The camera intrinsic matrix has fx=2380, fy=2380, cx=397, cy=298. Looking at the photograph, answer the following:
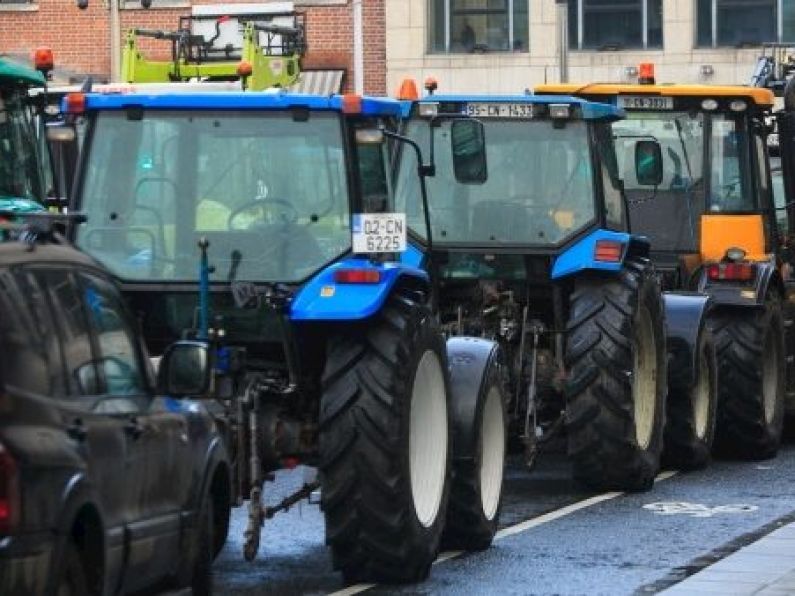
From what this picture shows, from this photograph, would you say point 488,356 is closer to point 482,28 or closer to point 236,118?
point 236,118

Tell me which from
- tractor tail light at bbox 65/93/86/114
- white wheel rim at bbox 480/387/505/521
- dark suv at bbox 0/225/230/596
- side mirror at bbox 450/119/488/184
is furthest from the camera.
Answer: side mirror at bbox 450/119/488/184

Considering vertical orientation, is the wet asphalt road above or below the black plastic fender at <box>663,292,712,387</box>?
below

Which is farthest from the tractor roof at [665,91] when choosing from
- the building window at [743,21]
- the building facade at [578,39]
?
the building window at [743,21]

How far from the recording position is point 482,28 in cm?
4356

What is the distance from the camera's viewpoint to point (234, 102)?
11781 millimetres

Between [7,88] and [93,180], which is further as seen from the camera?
[7,88]

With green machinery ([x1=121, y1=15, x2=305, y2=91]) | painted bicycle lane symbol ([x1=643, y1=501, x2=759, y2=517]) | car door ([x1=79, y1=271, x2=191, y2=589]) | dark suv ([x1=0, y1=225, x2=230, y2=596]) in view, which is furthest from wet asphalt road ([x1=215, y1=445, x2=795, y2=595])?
green machinery ([x1=121, y1=15, x2=305, y2=91])

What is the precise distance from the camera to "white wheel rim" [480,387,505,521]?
13000mm

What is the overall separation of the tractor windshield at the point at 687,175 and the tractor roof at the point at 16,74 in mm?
4598

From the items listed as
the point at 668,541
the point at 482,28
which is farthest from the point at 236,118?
the point at 482,28

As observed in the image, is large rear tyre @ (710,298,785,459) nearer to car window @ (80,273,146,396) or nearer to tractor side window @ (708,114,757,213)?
tractor side window @ (708,114,757,213)

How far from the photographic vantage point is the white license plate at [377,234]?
11.5 meters

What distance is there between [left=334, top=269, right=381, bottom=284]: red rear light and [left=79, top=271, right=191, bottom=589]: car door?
6.30 ft

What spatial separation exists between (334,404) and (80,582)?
3.15 meters
